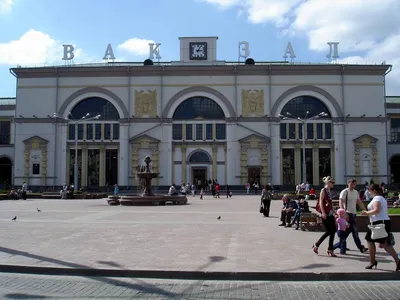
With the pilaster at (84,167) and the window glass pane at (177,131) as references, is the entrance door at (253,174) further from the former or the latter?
the pilaster at (84,167)

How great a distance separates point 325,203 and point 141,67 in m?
50.2

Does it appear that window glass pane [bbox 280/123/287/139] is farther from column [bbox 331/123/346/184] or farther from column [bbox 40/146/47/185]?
column [bbox 40/146/47/185]

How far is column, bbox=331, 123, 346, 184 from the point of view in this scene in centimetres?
5659

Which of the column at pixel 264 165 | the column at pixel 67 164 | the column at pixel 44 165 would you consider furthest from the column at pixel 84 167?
the column at pixel 264 165

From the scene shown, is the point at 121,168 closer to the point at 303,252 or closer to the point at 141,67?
the point at 141,67

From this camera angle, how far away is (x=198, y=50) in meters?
60.9

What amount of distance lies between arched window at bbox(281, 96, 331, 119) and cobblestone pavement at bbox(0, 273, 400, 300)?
166ft

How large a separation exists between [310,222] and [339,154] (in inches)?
1685

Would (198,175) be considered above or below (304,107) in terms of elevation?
below

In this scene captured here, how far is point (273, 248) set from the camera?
39.2 feet

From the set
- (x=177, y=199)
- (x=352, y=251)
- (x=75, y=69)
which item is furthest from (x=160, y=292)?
(x=75, y=69)

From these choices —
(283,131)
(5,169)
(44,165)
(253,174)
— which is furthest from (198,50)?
(5,169)

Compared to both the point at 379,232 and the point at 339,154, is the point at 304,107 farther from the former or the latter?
the point at 379,232

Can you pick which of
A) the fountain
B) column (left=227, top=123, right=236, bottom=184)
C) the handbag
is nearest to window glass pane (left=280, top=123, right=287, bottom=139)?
column (left=227, top=123, right=236, bottom=184)
